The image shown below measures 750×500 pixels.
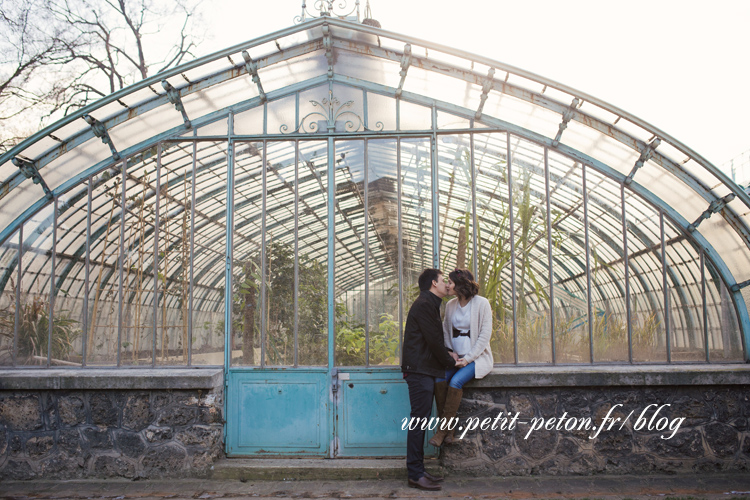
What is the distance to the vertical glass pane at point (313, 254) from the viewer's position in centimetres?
580

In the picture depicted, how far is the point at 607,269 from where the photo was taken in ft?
19.0

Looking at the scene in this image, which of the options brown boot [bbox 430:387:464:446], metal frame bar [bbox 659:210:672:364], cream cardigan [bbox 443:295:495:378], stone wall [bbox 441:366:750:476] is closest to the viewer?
brown boot [bbox 430:387:464:446]

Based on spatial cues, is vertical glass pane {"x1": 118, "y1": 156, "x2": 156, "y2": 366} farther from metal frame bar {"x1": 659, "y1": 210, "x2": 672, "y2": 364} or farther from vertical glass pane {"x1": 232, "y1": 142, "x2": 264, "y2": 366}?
metal frame bar {"x1": 659, "y1": 210, "x2": 672, "y2": 364}

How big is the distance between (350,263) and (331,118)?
1.67 m

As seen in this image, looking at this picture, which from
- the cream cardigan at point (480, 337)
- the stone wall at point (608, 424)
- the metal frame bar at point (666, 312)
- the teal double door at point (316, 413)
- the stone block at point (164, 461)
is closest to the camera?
the cream cardigan at point (480, 337)

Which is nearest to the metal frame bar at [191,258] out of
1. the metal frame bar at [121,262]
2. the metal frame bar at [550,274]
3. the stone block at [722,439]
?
the metal frame bar at [121,262]

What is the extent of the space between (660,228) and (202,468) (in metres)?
5.36

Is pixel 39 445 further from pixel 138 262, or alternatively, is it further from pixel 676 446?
pixel 676 446

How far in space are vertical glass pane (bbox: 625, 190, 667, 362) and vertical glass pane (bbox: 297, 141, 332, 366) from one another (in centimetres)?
328

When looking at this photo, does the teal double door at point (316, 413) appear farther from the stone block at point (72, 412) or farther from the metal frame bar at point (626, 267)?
the metal frame bar at point (626, 267)

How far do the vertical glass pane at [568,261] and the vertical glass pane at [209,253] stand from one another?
3.59 meters

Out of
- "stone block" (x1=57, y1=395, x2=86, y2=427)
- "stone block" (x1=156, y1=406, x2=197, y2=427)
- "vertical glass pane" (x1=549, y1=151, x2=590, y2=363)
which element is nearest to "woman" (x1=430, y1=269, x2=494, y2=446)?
"vertical glass pane" (x1=549, y1=151, x2=590, y2=363)

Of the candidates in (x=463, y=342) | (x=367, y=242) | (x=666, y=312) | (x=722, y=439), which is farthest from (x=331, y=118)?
(x=722, y=439)

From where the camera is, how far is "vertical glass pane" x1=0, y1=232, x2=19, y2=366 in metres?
5.86
